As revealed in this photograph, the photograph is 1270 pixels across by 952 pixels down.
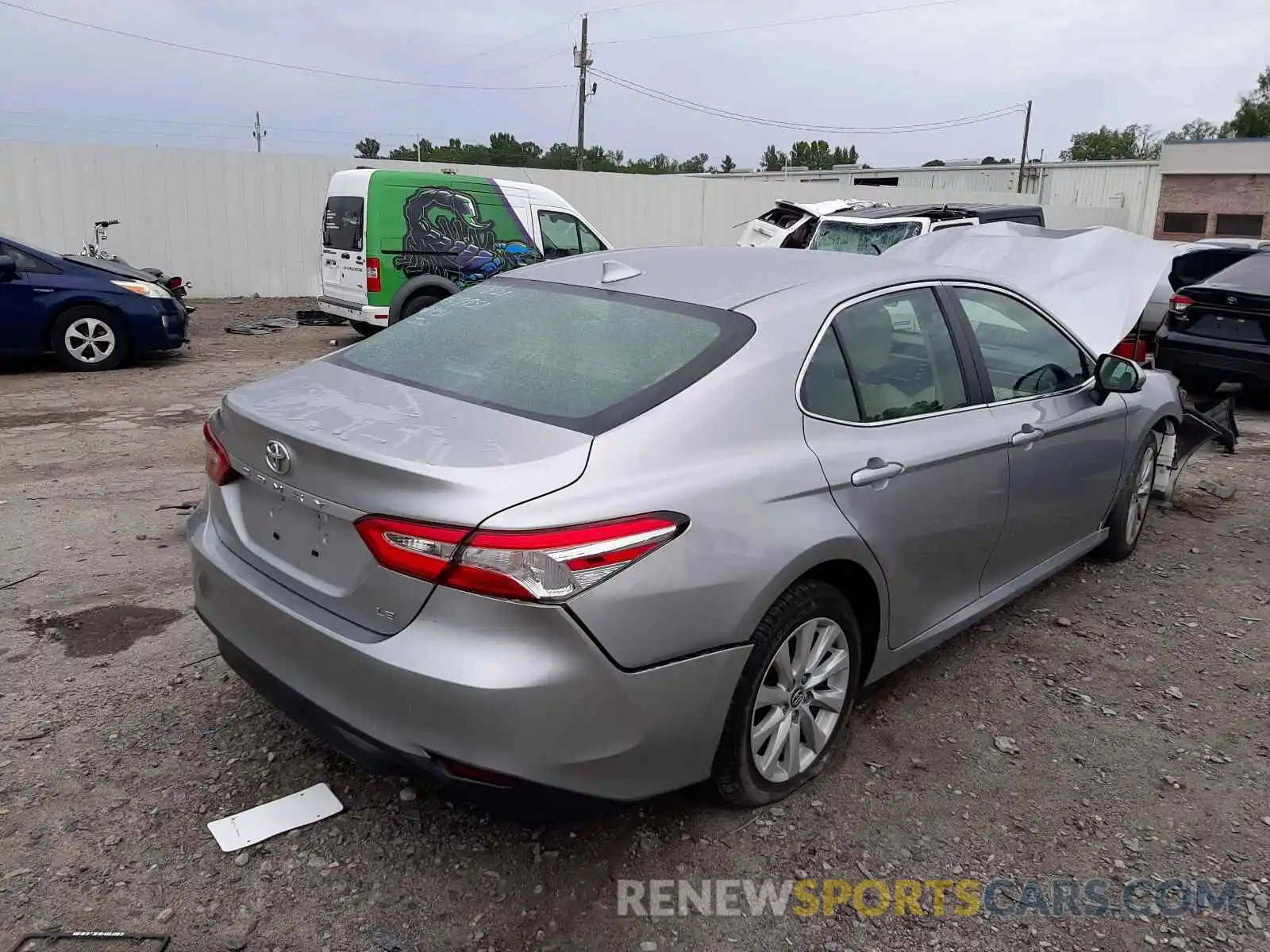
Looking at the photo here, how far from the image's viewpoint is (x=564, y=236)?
13.0 m

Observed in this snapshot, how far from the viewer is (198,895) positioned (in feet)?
8.23

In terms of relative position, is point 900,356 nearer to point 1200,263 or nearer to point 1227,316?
point 1227,316

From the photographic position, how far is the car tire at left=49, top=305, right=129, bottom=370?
9.55m

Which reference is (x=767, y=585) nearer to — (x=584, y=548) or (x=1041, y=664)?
(x=584, y=548)

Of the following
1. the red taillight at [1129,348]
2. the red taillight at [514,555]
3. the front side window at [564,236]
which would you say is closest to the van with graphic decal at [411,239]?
the front side window at [564,236]

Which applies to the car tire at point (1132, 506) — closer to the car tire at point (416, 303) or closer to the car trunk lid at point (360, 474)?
the car trunk lid at point (360, 474)

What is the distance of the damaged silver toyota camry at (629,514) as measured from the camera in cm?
225

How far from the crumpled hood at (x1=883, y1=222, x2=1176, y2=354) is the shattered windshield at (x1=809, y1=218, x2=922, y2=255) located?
12.2 ft

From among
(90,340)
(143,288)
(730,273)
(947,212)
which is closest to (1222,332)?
(947,212)

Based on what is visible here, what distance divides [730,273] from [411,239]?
900 centimetres

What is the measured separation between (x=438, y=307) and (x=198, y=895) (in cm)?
207

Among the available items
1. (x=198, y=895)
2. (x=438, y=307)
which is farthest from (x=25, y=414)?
(x=198, y=895)

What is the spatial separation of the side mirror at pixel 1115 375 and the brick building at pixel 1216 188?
1701 inches

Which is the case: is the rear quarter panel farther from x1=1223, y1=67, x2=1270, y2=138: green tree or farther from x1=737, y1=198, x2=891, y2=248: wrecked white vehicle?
x1=1223, y1=67, x2=1270, y2=138: green tree
